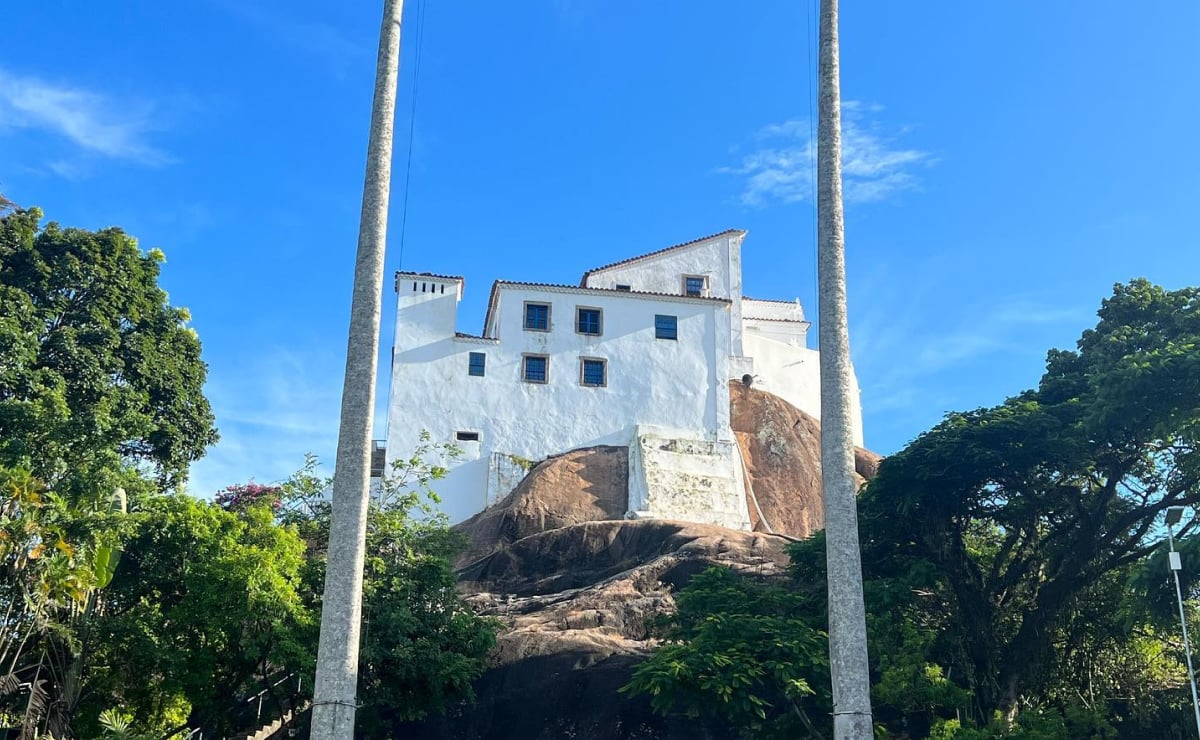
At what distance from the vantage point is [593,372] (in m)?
42.4

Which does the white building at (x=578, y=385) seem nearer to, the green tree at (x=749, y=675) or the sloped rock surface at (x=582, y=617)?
the sloped rock surface at (x=582, y=617)

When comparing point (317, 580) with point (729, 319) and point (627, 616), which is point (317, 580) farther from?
point (729, 319)

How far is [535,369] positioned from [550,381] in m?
0.68

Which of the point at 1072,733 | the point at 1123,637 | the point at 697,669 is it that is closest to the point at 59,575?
the point at 697,669

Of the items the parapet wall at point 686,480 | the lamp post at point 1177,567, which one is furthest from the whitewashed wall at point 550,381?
the lamp post at point 1177,567

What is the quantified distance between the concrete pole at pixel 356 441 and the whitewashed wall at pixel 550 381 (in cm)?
2524

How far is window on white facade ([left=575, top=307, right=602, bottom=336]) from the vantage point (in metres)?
42.7

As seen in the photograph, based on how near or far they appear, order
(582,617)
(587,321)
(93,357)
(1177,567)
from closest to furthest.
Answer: (1177,567)
(93,357)
(582,617)
(587,321)

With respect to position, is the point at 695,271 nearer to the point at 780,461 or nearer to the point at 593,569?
the point at 780,461

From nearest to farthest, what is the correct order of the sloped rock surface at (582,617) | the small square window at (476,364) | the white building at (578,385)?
the sloped rock surface at (582,617)
the white building at (578,385)
the small square window at (476,364)

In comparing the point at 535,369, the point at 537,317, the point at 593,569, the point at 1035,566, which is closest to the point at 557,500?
the point at 593,569

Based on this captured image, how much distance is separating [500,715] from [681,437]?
59.0 feet

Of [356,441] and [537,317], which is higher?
[537,317]

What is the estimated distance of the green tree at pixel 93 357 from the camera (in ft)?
76.6
